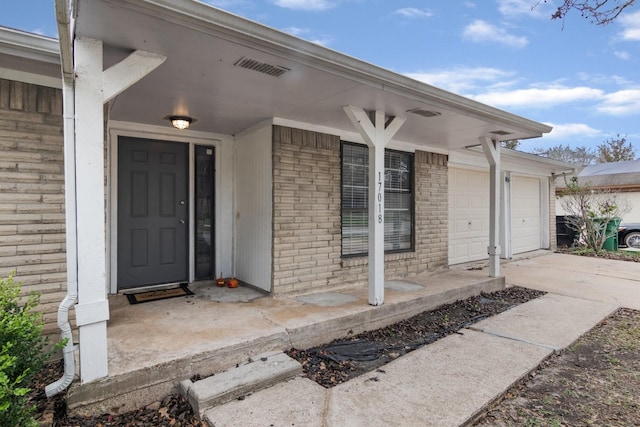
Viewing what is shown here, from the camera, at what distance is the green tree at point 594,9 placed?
2.82 meters

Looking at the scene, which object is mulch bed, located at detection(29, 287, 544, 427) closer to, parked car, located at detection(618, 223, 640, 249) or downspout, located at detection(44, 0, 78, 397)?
downspout, located at detection(44, 0, 78, 397)

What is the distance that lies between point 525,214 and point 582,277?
10.4ft

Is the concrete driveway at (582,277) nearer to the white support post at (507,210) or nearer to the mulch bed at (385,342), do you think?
the white support post at (507,210)

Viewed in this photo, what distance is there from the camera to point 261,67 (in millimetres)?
2861

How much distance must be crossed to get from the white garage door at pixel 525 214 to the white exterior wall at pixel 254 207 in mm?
7158

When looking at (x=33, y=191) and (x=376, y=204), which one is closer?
(x=33, y=191)

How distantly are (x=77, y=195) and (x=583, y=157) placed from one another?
3649cm

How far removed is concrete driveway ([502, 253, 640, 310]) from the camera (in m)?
5.53

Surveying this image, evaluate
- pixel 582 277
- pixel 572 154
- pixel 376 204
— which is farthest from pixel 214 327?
pixel 572 154

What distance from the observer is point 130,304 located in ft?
13.2

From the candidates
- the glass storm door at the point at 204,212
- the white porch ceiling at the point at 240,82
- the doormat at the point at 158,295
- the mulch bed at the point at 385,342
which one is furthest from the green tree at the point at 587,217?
the doormat at the point at 158,295

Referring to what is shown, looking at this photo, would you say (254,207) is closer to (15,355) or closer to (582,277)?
(15,355)

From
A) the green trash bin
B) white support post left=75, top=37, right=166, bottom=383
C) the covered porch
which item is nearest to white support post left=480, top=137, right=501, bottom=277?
the covered porch

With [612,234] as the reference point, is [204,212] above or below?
above
